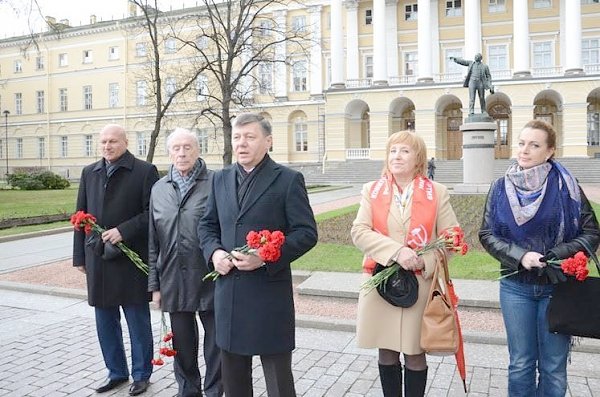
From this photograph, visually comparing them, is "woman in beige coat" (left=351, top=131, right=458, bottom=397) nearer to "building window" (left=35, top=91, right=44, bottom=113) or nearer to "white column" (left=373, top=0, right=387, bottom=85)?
"white column" (left=373, top=0, right=387, bottom=85)

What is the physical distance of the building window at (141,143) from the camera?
195 feet

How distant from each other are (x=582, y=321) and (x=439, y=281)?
89 cm

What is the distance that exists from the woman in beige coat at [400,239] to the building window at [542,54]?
47.8 metres

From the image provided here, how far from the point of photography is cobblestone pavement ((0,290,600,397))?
470 centimetres

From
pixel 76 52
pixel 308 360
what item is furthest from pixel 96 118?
pixel 308 360

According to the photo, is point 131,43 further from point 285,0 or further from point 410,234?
point 410,234

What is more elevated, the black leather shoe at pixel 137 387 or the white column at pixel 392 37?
the white column at pixel 392 37

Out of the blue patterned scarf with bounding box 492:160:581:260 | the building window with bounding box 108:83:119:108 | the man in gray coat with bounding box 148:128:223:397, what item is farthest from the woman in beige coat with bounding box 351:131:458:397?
the building window with bounding box 108:83:119:108

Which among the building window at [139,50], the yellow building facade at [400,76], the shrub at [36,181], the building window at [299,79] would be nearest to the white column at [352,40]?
the yellow building facade at [400,76]

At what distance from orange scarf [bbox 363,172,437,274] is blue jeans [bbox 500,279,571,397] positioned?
2.42ft

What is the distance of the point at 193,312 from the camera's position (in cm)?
432

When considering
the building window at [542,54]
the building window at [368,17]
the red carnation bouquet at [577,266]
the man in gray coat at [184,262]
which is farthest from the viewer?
the building window at [368,17]

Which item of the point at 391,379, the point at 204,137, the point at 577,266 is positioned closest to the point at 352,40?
the point at 204,137

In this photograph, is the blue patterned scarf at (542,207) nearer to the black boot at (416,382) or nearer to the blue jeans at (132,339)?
the black boot at (416,382)
